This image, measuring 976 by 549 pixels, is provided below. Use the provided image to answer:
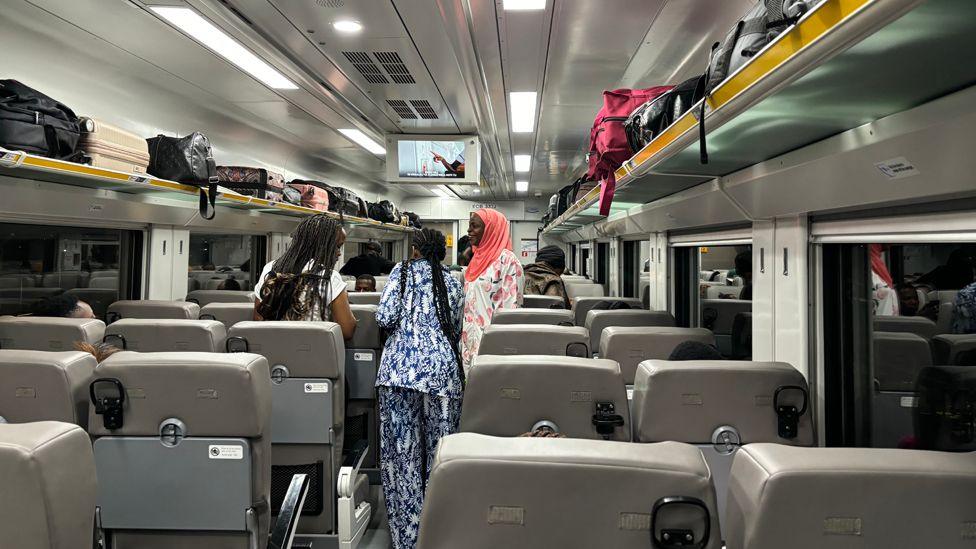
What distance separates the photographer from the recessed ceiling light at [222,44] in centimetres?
402

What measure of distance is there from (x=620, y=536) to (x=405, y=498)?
95.9 inches

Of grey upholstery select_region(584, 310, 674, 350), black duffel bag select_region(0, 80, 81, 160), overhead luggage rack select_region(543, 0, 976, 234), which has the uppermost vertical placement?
black duffel bag select_region(0, 80, 81, 160)

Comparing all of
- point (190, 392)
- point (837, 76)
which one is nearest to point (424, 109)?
point (190, 392)

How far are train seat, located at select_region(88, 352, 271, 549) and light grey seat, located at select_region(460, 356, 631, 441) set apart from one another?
31.8 inches

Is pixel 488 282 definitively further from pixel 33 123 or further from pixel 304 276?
pixel 33 123

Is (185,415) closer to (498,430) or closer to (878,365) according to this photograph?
(498,430)

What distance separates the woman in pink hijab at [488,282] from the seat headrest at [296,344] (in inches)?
64.9

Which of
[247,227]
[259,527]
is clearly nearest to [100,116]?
[247,227]

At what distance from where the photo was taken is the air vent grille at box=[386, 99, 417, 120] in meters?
6.47

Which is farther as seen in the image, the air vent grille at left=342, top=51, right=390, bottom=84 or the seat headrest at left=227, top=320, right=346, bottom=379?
the air vent grille at left=342, top=51, right=390, bottom=84

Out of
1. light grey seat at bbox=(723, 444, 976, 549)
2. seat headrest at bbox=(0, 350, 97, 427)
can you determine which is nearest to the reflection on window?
seat headrest at bbox=(0, 350, 97, 427)

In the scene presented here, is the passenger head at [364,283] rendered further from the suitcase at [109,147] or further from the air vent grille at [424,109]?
the suitcase at [109,147]

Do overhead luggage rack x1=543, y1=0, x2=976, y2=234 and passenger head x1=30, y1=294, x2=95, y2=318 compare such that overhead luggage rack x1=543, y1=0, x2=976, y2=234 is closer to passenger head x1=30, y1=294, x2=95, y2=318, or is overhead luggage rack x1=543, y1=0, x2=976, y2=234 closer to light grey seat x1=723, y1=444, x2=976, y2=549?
light grey seat x1=723, y1=444, x2=976, y2=549

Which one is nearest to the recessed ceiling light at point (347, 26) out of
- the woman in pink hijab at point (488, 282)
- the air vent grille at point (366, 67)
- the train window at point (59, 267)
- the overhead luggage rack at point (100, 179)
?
Result: the air vent grille at point (366, 67)
